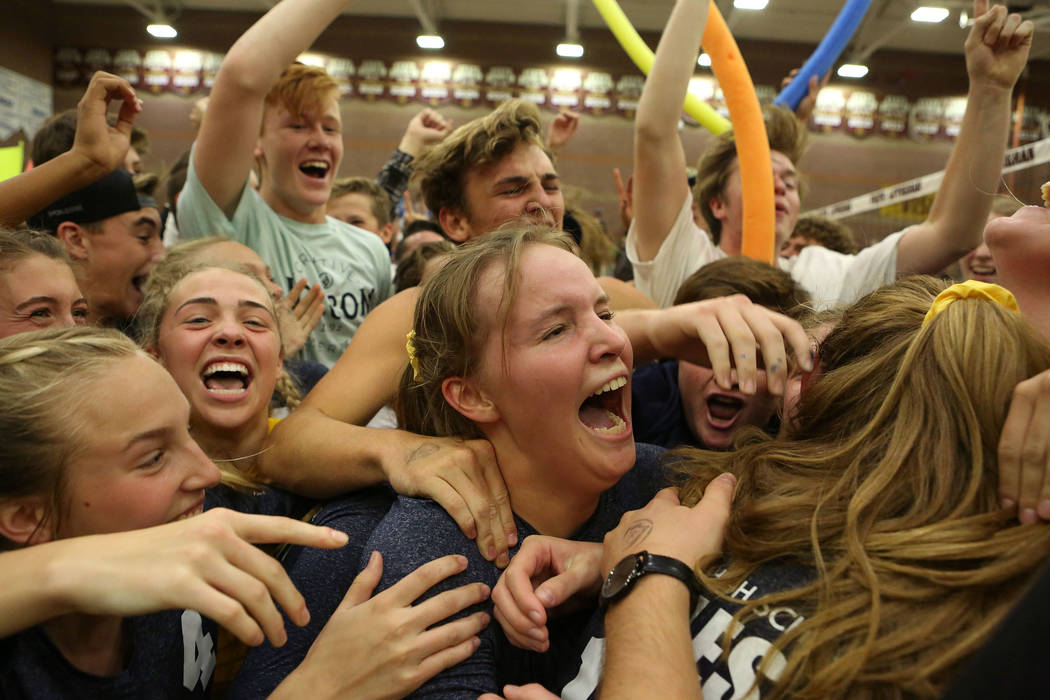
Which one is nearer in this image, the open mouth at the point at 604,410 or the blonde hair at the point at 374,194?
the open mouth at the point at 604,410

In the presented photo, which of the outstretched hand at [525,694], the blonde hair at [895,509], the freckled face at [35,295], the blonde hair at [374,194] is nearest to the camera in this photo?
the blonde hair at [895,509]

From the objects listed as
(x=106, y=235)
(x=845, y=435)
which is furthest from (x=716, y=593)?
(x=106, y=235)

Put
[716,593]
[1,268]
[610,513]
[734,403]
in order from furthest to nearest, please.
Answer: [734,403] → [1,268] → [610,513] → [716,593]

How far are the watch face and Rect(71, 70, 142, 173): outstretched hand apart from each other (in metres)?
1.80

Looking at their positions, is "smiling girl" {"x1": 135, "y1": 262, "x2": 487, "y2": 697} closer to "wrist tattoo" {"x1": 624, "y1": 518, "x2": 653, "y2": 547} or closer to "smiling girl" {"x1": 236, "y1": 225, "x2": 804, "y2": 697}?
"smiling girl" {"x1": 236, "y1": 225, "x2": 804, "y2": 697}

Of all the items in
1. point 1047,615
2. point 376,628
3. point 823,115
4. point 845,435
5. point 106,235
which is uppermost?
point 823,115

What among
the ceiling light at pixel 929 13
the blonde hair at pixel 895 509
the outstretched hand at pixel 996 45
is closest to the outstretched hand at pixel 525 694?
the blonde hair at pixel 895 509

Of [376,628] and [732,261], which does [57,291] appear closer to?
[376,628]

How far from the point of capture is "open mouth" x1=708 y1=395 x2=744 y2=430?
2.09m

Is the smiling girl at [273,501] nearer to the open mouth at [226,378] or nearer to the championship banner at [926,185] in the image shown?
the open mouth at [226,378]

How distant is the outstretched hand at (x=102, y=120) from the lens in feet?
6.86

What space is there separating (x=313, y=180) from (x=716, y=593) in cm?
235

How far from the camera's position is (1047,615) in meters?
0.53

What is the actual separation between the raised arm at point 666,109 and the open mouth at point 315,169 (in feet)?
4.14
